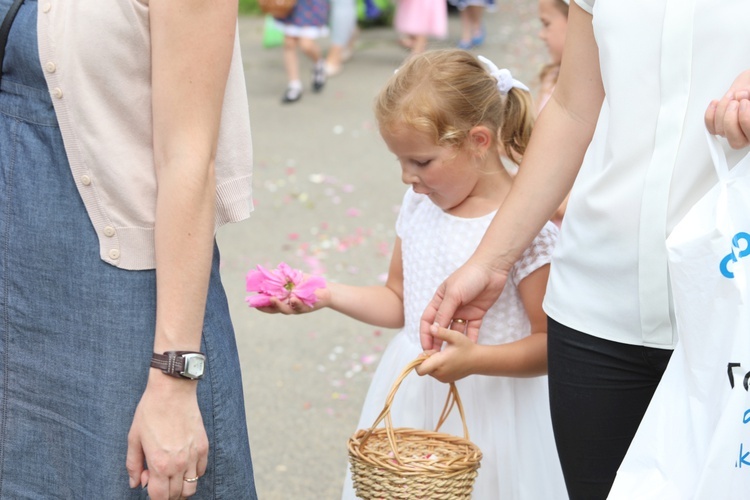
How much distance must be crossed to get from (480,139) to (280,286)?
0.58 meters

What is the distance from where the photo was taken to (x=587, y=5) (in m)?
1.86

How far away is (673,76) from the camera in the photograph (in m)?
1.67

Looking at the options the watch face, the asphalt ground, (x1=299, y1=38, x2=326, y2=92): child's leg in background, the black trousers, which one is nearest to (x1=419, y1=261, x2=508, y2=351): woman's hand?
the black trousers

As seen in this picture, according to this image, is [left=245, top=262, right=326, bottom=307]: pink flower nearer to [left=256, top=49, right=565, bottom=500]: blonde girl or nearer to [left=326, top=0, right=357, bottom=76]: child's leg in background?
[left=256, top=49, right=565, bottom=500]: blonde girl

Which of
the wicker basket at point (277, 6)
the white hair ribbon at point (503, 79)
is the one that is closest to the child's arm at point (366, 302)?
the white hair ribbon at point (503, 79)

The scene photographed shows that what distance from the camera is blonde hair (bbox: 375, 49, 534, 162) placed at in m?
2.40

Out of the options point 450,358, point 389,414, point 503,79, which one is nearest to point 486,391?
point 450,358

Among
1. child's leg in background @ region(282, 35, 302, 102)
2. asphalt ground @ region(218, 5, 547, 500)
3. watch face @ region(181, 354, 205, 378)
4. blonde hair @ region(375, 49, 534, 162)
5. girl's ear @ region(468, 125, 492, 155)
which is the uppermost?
blonde hair @ region(375, 49, 534, 162)

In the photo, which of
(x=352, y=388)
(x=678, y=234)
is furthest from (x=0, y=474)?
(x=352, y=388)

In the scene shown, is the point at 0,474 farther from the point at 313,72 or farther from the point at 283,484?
the point at 313,72

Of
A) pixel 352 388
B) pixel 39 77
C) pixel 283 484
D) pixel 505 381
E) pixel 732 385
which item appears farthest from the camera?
pixel 352 388

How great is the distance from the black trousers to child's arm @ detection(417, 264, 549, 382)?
27cm

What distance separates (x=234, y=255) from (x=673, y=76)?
167 inches

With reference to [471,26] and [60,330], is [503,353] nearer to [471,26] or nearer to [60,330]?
[60,330]
